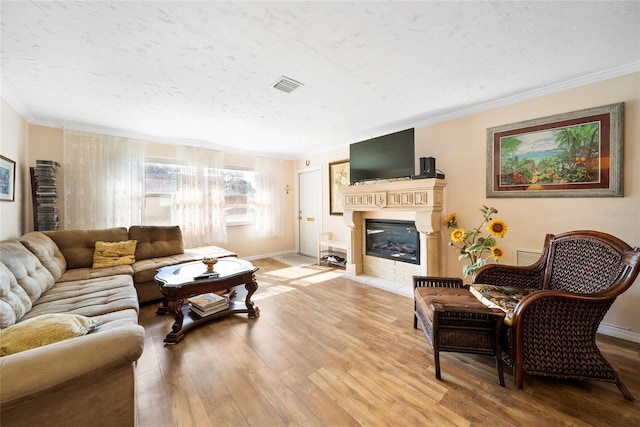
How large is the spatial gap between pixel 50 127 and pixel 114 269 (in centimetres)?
234

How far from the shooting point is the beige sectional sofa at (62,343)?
900 mm

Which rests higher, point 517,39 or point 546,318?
point 517,39

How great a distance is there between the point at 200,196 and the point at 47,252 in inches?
84.5

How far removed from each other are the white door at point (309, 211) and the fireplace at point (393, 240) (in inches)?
59.5

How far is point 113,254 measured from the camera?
296 centimetres

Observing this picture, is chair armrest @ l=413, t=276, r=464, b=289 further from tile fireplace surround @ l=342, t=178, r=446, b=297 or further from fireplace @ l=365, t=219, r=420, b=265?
fireplace @ l=365, t=219, r=420, b=265

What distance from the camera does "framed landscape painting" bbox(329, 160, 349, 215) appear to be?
4508mm

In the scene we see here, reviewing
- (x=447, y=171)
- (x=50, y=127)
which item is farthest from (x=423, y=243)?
(x=50, y=127)

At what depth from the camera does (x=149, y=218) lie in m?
3.97

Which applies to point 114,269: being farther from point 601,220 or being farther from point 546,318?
point 601,220

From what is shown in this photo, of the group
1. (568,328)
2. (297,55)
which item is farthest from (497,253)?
(297,55)

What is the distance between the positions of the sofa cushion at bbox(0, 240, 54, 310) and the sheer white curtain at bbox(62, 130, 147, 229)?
1.39 metres

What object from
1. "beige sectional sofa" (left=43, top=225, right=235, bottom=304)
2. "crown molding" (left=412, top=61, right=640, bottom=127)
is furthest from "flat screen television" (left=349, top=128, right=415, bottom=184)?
"beige sectional sofa" (left=43, top=225, right=235, bottom=304)

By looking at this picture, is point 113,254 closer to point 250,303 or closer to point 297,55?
point 250,303
